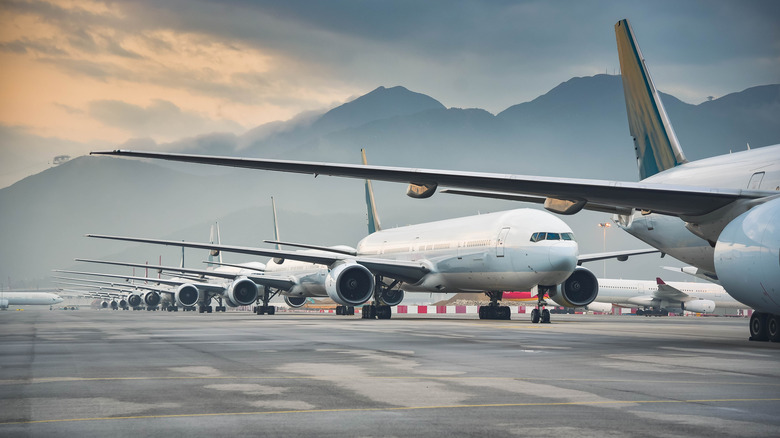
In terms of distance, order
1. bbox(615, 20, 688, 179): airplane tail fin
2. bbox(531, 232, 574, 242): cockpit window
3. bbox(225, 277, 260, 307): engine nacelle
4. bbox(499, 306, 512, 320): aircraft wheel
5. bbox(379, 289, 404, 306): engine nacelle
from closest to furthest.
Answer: bbox(615, 20, 688, 179): airplane tail fin, bbox(531, 232, 574, 242): cockpit window, bbox(499, 306, 512, 320): aircraft wheel, bbox(379, 289, 404, 306): engine nacelle, bbox(225, 277, 260, 307): engine nacelle

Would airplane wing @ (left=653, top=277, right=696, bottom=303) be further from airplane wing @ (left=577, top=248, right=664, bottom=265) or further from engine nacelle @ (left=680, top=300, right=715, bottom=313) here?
airplane wing @ (left=577, top=248, right=664, bottom=265)

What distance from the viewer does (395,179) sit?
1475 cm

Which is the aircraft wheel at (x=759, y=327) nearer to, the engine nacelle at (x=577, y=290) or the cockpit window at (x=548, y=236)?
the cockpit window at (x=548, y=236)

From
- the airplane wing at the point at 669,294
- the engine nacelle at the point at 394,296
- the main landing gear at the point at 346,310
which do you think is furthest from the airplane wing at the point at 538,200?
the airplane wing at the point at 669,294

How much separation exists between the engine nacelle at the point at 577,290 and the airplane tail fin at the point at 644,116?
9664 millimetres

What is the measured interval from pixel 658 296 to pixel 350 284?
37.7 m

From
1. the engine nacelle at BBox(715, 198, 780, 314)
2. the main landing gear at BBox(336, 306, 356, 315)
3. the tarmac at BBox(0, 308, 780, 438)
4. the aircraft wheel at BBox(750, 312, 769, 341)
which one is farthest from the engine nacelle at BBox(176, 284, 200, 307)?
the engine nacelle at BBox(715, 198, 780, 314)

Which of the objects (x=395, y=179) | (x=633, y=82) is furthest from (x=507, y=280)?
(x=395, y=179)

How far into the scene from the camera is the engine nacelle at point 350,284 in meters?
29.0

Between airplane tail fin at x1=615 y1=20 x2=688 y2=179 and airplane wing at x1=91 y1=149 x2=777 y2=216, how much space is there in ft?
12.9

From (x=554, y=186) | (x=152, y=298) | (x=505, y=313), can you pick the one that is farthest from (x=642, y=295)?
(x=152, y=298)

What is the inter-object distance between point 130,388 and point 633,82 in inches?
592

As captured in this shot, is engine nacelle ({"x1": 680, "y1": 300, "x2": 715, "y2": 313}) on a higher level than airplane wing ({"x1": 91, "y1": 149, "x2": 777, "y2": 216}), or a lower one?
lower

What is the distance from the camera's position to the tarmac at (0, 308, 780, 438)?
583cm
